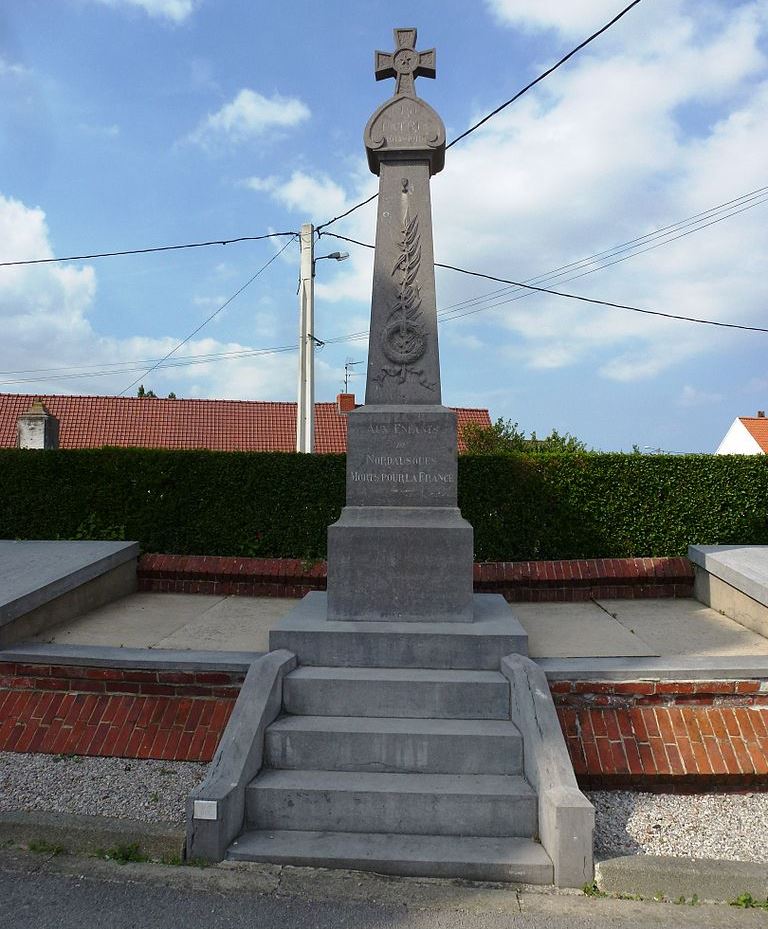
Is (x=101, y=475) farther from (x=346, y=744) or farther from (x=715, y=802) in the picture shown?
(x=715, y=802)

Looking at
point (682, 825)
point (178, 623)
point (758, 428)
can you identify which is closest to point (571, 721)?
point (682, 825)

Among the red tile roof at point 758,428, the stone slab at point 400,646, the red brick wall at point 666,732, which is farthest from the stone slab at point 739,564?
the red tile roof at point 758,428

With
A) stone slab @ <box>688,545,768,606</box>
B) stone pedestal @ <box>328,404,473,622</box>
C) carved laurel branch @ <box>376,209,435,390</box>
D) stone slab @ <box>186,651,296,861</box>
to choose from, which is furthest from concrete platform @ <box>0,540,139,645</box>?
stone slab @ <box>688,545,768,606</box>

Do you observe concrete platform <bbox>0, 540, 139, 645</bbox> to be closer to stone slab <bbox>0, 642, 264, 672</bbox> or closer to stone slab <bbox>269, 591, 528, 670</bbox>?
stone slab <bbox>0, 642, 264, 672</bbox>

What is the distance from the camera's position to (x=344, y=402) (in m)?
24.2

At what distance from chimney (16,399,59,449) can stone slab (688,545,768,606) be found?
44.2 ft

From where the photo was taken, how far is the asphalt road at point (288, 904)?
2777 mm

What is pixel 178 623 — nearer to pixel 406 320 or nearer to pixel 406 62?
pixel 406 320

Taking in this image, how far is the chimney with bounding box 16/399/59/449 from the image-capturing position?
48.6 ft

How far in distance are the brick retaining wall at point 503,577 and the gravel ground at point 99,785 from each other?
127 inches

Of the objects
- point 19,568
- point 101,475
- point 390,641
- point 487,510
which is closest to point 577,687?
point 390,641

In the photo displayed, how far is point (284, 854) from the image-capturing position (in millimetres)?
3227

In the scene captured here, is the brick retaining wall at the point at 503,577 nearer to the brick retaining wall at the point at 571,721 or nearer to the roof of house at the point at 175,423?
the brick retaining wall at the point at 571,721

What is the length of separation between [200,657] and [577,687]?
2.48 metres
